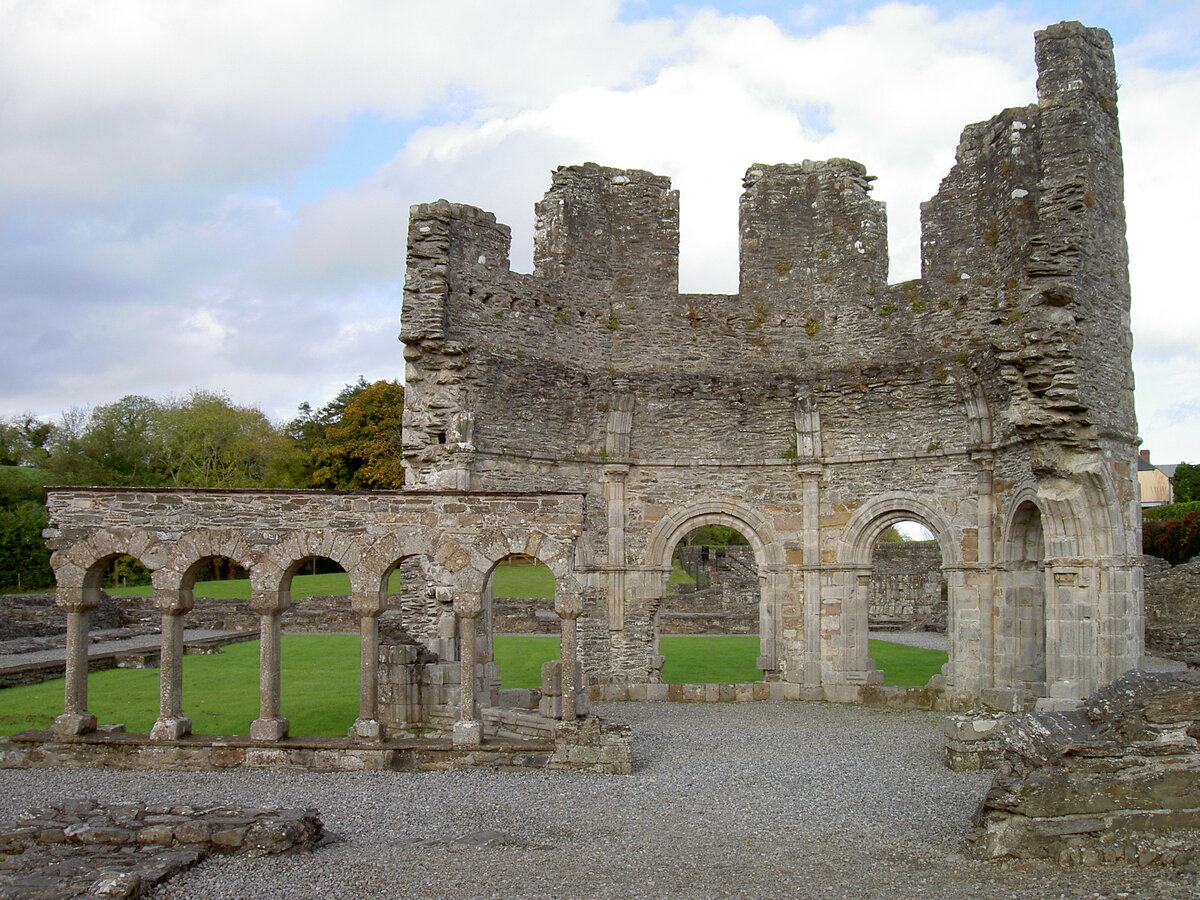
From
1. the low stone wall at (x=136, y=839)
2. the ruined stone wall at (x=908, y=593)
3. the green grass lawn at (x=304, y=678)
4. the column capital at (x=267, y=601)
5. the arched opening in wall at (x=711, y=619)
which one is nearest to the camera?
the low stone wall at (x=136, y=839)

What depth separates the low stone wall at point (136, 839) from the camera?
7.57 metres

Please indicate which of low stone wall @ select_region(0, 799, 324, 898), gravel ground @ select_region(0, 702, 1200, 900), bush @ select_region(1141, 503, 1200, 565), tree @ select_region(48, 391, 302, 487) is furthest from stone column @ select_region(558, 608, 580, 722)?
tree @ select_region(48, 391, 302, 487)

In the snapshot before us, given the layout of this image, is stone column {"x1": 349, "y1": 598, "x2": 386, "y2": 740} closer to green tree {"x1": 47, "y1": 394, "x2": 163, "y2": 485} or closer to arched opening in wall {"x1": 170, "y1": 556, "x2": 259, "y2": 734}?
arched opening in wall {"x1": 170, "y1": 556, "x2": 259, "y2": 734}

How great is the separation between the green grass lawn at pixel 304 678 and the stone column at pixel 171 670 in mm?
1439

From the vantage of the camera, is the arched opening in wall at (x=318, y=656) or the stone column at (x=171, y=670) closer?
the stone column at (x=171, y=670)

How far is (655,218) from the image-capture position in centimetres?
1919

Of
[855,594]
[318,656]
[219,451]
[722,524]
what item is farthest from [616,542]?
[219,451]

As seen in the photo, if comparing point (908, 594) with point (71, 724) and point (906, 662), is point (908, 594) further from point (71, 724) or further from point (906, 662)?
point (71, 724)

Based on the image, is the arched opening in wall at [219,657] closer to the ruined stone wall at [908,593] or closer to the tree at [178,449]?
the tree at [178,449]

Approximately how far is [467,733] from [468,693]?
451 mm

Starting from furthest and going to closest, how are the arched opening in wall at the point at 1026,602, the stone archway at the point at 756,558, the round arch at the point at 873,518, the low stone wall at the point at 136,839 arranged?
the stone archway at the point at 756,558 < the round arch at the point at 873,518 < the arched opening in wall at the point at 1026,602 < the low stone wall at the point at 136,839

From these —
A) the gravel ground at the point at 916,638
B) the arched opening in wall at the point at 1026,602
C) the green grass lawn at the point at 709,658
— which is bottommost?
the gravel ground at the point at 916,638

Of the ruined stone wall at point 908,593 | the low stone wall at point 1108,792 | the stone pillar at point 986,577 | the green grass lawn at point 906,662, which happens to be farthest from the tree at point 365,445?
the low stone wall at point 1108,792

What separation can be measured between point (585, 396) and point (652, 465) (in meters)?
1.65
